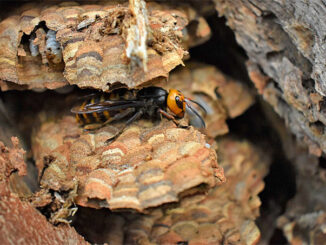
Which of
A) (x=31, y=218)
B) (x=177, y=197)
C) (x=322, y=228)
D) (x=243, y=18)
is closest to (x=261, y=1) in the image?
(x=243, y=18)

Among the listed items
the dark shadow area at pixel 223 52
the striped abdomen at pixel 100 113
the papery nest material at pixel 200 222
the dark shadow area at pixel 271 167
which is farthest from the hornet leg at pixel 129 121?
the dark shadow area at pixel 271 167

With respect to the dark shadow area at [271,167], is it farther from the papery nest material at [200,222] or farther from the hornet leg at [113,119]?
the hornet leg at [113,119]

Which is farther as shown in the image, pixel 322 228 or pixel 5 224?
pixel 322 228

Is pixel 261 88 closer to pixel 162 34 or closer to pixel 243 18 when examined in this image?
pixel 243 18

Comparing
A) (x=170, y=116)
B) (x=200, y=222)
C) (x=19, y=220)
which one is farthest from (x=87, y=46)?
(x=200, y=222)

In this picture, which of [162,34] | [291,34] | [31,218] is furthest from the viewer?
[291,34]

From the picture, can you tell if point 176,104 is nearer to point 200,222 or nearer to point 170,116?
point 170,116
